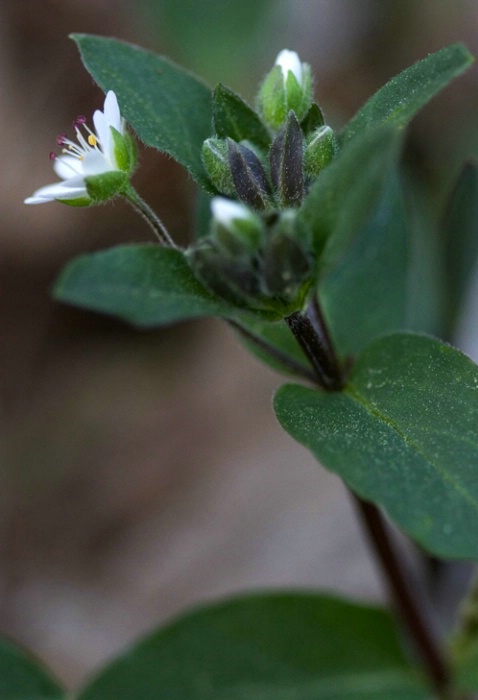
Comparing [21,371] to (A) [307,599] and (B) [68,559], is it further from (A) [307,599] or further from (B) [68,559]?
(A) [307,599]

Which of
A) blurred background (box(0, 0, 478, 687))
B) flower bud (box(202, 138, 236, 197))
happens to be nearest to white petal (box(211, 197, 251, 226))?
flower bud (box(202, 138, 236, 197))

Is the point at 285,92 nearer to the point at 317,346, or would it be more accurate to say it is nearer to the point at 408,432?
the point at 317,346

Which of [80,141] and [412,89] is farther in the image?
[80,141]

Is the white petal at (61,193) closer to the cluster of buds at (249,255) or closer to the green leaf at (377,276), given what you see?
the cluster of buds at (249,255)

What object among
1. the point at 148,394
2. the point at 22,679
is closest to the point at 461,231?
the point at 22,679

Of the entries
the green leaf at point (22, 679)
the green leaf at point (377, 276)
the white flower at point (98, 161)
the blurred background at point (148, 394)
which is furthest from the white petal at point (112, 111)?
the blurred background at point (148, 394)

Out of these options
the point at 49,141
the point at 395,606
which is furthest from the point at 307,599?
the point at 49,141

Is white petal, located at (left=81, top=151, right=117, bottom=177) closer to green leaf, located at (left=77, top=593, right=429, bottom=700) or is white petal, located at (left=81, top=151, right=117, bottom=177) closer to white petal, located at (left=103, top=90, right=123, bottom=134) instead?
white petal, located at (left=103, top=90, right=123, bottom=134)
